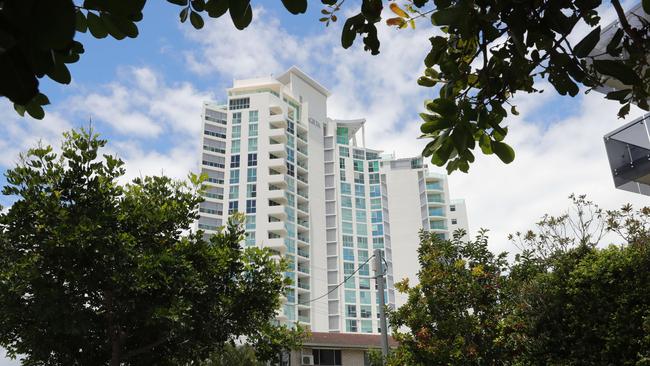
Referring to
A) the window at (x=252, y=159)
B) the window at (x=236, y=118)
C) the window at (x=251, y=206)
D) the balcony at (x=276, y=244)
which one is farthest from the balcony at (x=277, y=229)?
the window at (x=236, y=118)

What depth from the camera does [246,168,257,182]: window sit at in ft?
212

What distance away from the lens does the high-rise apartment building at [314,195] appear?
2482 inches

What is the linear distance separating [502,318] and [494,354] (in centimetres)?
82

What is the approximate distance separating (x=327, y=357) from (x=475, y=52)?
→ 103 feet

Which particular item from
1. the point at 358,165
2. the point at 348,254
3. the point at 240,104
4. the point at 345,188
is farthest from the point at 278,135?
the point at 348,254

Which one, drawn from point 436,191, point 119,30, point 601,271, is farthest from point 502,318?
point 436,191

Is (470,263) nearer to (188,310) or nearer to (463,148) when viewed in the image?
(188,310)

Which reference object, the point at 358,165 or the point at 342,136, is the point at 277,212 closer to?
the point at 358,165

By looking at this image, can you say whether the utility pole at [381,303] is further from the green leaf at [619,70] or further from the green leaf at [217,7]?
the green leaf at [217,7]

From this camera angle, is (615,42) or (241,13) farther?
(615,42)

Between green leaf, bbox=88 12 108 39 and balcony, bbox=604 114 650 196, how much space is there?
1275cm

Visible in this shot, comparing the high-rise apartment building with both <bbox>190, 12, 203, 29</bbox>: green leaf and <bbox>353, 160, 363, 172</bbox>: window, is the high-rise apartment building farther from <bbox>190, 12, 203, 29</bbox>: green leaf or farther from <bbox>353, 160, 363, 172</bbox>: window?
<bbox>190, 12, 203, 29</bbox>: green leaf

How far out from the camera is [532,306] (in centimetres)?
1009

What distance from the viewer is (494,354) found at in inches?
479
